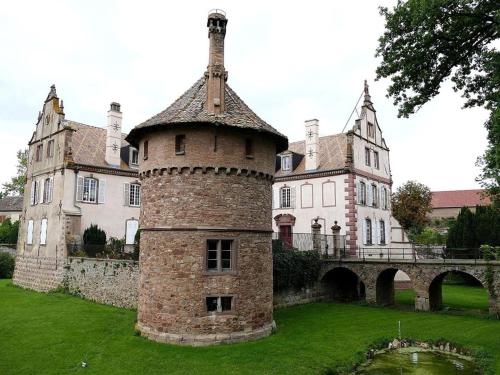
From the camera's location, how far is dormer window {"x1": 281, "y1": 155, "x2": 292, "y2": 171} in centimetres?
3245

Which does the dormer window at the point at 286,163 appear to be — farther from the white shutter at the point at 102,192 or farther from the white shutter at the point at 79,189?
the white shutter at the point at 79,189

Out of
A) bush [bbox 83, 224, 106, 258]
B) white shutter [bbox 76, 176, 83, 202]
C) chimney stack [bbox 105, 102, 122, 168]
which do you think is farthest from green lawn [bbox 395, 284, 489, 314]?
white shutter [bbox 76, 176, 83, 202]

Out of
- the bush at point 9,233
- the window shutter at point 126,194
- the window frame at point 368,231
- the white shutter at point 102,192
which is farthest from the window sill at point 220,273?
the bush at point 9,233

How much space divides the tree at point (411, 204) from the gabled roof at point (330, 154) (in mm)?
18887

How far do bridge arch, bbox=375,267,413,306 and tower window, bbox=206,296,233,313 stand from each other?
1133 cm

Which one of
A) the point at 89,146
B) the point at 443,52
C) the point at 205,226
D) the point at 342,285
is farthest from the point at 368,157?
the point at 89,146

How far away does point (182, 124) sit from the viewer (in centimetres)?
1547

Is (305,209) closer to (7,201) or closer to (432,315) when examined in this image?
(432,315)

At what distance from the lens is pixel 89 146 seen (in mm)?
30094

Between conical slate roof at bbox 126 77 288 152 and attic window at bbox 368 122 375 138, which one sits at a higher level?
attic window at bbox 368 122 375 138

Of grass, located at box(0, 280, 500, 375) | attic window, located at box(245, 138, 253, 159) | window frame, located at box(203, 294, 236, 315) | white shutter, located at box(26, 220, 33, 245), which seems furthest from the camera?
white shutter, located at box(26, 220, 33, 245)

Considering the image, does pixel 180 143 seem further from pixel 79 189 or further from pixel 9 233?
pixel 9 233

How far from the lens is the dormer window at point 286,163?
32.4 metres

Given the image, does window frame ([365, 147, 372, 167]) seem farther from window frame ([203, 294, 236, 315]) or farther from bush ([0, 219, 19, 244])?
bush ([0, 219, 19, 244])
